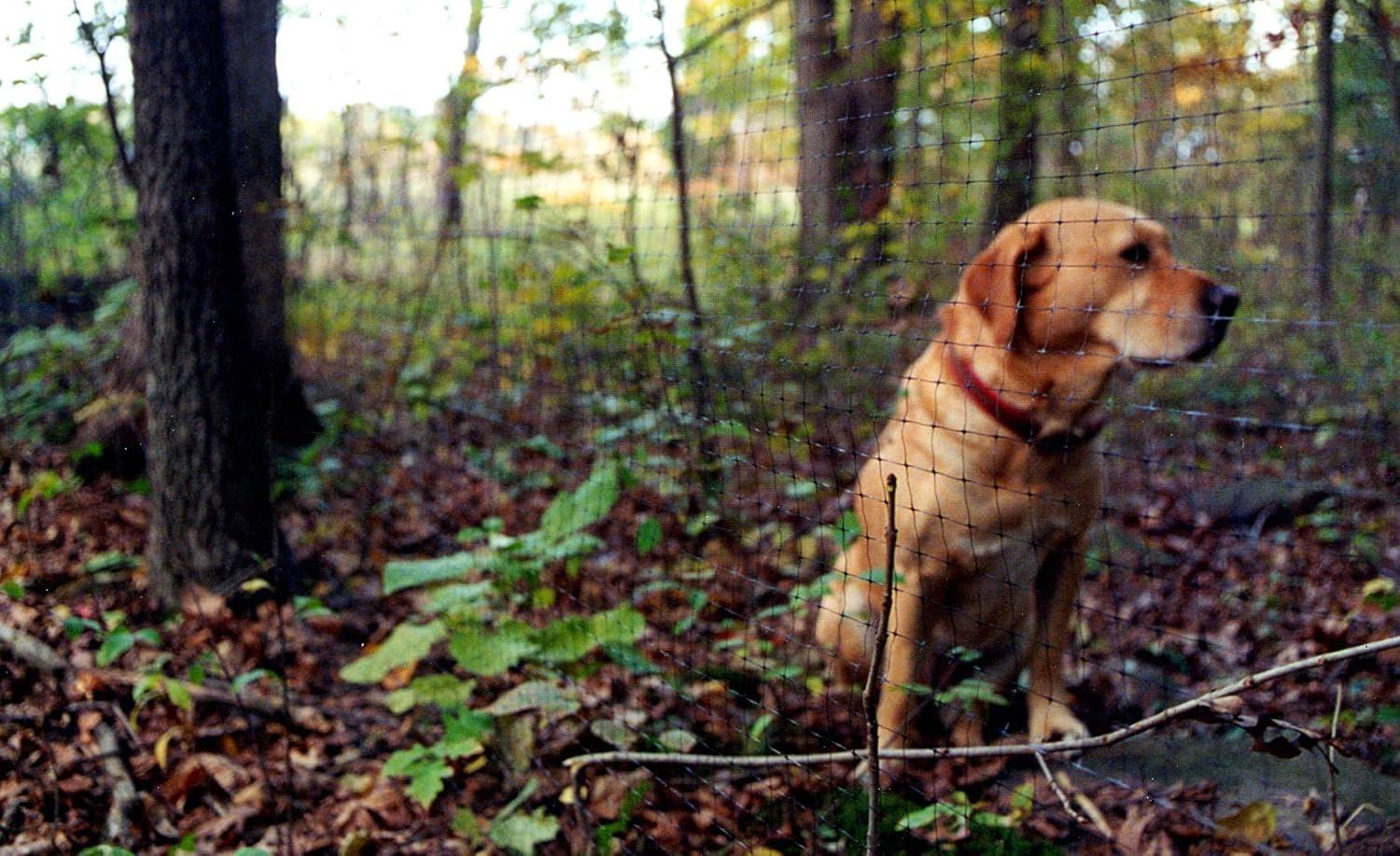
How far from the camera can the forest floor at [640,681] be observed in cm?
220

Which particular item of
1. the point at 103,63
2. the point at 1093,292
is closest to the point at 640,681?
the point at 1093,292

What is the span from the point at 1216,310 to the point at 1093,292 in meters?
0.28

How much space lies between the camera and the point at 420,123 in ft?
17.1

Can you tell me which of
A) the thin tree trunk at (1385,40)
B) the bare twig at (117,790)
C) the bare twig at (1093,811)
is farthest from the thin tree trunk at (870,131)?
the bare twig at (117,790)

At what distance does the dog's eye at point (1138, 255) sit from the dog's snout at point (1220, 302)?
17 centimetres

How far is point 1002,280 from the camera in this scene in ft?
8.09

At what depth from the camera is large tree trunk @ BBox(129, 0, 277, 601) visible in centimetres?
312

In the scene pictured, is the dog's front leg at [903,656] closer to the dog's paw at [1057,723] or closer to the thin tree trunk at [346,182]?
the dog's paw at [1057,723]

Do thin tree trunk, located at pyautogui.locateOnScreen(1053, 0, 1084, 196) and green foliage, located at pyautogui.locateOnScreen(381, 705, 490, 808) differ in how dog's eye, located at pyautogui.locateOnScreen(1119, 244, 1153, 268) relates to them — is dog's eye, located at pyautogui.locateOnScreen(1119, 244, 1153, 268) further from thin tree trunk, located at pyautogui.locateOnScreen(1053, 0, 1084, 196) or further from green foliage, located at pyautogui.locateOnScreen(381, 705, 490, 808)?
green foliage, located at pyautogui.locateOnScreen(381, 705, 490, 808)

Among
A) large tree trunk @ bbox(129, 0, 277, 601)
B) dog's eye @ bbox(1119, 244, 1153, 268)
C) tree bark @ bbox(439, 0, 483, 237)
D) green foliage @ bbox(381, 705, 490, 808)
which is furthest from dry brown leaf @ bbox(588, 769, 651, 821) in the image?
tree bark @ bbox(439, 0, 483, 237)

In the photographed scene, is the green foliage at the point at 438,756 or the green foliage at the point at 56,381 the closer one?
the green foliage at the point at 438,756

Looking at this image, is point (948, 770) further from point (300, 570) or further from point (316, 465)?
point (316, 465)

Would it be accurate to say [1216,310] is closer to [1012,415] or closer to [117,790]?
[1012,415]

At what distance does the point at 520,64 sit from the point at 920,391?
231 centimetres
